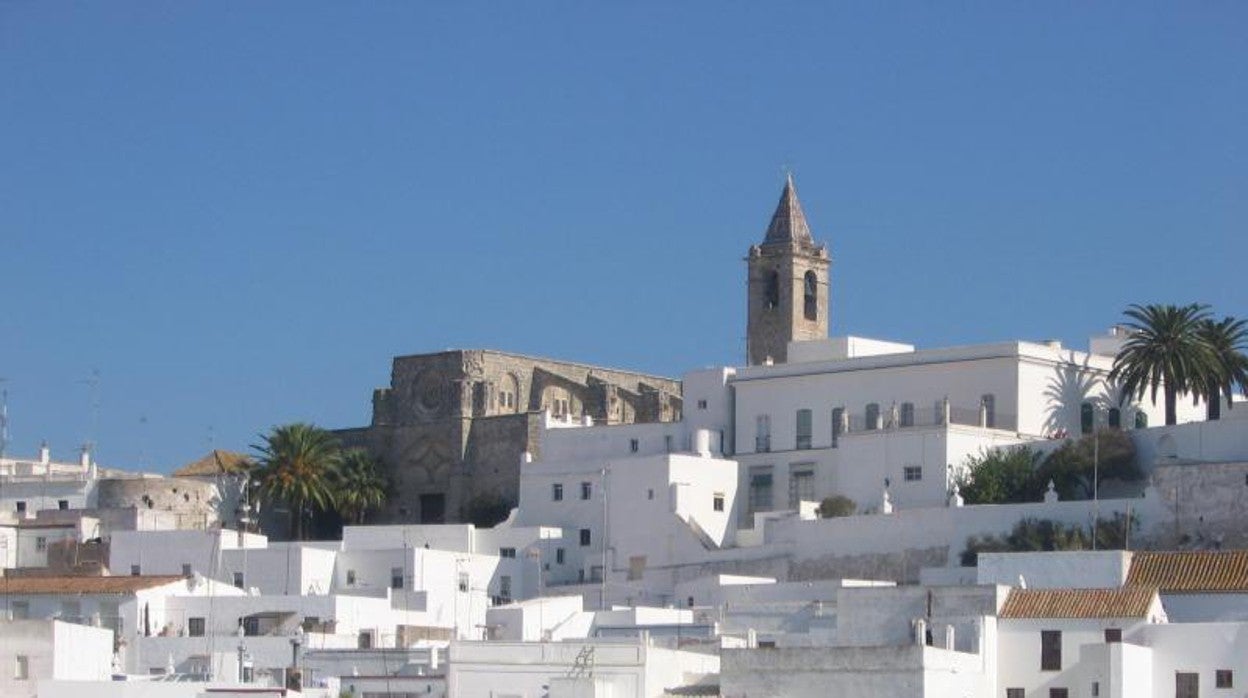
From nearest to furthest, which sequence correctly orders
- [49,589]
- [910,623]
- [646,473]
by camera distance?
[910,623] → [49,589] → [646,473]

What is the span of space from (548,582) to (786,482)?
6.52 meters

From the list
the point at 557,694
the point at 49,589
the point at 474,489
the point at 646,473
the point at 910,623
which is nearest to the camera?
the point at 557,694

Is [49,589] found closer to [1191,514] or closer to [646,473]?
[646,473]

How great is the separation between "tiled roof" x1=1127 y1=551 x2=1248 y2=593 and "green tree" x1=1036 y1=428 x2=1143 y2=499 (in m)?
14.4

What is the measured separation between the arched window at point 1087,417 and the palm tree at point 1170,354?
9.61 ft

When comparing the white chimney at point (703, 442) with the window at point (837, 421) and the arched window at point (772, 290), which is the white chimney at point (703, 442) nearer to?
the window at point (837, 421)

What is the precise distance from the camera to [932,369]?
8038cm

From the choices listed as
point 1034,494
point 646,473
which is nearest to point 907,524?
point 1034,494

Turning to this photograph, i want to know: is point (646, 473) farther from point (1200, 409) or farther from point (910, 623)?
point (910, 623)

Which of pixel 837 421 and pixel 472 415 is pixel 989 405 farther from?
pixel 472 415

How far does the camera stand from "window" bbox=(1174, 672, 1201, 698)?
53438 millimetres

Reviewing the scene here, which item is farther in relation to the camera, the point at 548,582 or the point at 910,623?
the point at 548,582

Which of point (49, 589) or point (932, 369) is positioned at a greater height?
point (932, 369)

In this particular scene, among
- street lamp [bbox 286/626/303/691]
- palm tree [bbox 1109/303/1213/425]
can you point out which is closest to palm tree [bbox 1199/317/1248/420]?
palm tree [bbox 1109/303/1213/425]
